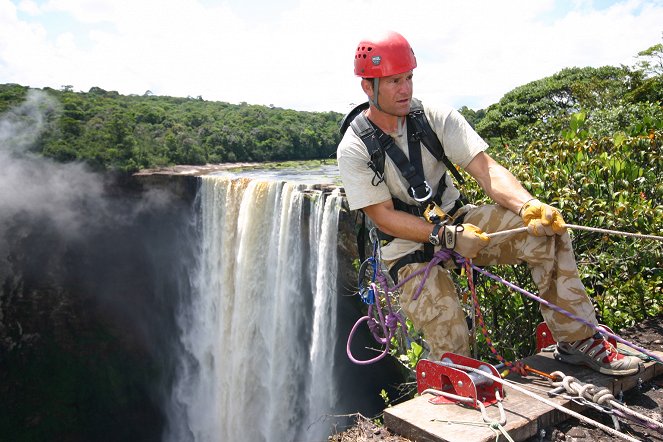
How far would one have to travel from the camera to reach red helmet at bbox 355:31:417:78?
300cm

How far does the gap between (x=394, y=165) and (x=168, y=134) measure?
27.6m

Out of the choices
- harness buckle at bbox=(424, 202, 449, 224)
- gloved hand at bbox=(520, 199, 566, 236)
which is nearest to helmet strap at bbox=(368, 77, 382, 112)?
harness buckle at bbox=(424, 202, 449, 224)

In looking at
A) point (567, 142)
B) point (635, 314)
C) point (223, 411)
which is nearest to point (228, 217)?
point (223, 411)

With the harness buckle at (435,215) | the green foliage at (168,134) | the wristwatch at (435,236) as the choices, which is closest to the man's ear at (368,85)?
the harness buckle at (435,215)

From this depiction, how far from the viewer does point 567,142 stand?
16.9ft

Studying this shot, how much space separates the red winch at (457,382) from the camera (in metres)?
2.55

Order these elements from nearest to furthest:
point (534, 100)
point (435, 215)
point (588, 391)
Result: point (588, 391) < point (435, 215) < point (534, 100)

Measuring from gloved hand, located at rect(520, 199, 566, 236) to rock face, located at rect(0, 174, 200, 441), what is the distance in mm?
19194

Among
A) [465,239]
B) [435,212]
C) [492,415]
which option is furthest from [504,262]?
[492,415]

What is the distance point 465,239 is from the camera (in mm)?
2777

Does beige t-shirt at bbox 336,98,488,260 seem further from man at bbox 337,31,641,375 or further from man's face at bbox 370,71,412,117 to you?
man's face at bbox 370,71,412,117

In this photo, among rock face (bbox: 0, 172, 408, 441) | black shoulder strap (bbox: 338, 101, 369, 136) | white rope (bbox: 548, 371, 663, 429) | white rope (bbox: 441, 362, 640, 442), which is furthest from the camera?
rock face (bbox: 0, 172, 408, 441)

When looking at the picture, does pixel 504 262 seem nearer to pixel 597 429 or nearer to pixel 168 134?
pixel 597 429

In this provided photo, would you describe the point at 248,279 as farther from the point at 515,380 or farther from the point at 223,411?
the point at 515,380
